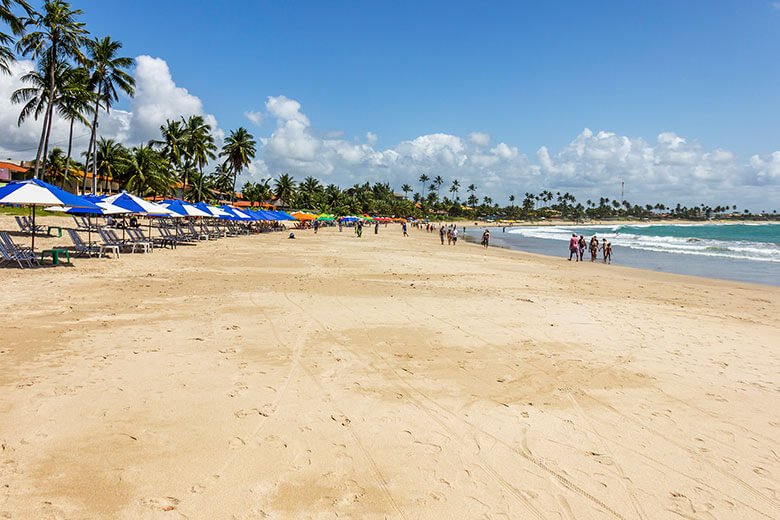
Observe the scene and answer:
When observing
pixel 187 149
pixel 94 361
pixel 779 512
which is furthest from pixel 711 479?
pixel 187 149

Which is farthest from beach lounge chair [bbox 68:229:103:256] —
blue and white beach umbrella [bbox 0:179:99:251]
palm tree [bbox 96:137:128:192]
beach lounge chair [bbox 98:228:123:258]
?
palm tree [bbox 96:137:128:192]

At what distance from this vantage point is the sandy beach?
3129 mm

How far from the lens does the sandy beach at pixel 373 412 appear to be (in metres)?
3.13

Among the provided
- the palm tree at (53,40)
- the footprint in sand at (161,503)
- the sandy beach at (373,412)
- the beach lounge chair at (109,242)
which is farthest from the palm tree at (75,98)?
the footprint in sand at (161,503)

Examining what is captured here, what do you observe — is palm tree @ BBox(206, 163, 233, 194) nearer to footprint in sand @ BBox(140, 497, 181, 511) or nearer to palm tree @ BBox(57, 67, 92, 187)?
palm tree @ BBox(57, 67, 92, 187)

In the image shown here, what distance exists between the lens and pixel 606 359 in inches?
257

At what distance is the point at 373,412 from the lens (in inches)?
176

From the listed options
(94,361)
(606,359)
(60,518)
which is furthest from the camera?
(606,359)

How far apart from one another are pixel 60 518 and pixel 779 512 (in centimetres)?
460

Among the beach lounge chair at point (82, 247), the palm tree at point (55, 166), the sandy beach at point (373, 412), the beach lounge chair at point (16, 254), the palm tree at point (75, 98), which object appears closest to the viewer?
the sandy beach at point (373, 412)

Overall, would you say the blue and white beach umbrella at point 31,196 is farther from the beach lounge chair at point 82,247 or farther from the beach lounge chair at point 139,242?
the beach lounge chair at point 139,242

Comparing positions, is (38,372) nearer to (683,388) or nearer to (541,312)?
(683,388)

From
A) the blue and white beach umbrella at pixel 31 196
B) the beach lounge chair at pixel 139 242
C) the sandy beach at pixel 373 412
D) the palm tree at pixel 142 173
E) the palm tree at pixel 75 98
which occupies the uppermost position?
the palm tree at pixel 75 98

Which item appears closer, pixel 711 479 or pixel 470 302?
pixel 711 479
